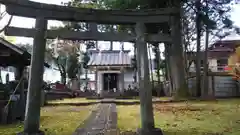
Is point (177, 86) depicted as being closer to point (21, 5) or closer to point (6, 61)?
point (6, 61)

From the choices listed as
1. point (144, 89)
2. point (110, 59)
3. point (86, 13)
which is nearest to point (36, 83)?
point (86, 13)

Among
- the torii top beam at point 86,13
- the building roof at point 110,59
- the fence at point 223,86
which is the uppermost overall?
the building roof at point 110,59

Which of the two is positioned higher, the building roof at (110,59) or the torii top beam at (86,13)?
the building roof at (110,59)

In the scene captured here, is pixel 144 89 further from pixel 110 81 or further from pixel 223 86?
pixel 110 81

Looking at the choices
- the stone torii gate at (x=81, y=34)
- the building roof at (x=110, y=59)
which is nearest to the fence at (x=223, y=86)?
the building roof at (x=110, y=59)

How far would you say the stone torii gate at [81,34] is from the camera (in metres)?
6.59

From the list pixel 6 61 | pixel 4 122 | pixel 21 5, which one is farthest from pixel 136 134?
pixel 6 61

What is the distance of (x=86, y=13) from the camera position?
7.15 m

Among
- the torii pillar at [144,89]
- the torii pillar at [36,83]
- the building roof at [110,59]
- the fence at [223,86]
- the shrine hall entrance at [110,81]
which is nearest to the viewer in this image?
the torii pillar at [36,83]

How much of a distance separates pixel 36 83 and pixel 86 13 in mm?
2393

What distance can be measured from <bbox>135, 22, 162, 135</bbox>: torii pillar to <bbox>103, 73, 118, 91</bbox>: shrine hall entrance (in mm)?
21227

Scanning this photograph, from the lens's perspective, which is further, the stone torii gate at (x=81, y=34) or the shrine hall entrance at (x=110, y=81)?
the shrine hall entrance at (x=110, y=81)

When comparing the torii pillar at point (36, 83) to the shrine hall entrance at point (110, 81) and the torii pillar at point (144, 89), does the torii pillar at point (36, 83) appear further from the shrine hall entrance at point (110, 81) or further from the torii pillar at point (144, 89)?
the shrine hall entrance at point (110, 81)

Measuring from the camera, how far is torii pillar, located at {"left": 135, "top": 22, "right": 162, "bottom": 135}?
6828mm
